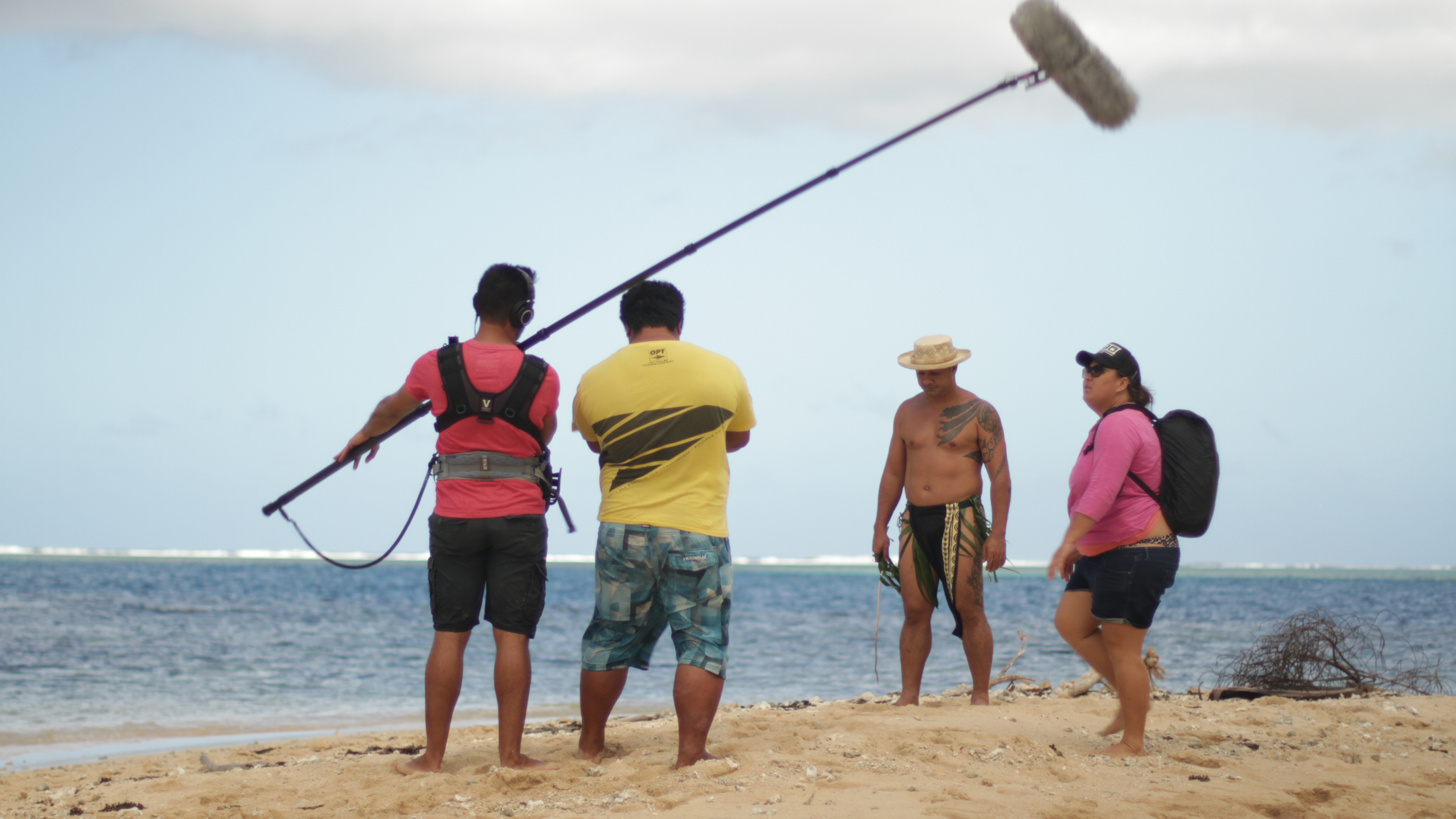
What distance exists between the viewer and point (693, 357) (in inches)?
161

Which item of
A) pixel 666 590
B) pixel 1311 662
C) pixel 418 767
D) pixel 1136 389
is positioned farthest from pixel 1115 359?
pixel 1311 662

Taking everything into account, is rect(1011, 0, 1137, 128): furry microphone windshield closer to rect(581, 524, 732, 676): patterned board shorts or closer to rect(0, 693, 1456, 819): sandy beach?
rect(581, 524, 732, 676): patterned board shorts

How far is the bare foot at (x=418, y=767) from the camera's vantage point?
4184 mm

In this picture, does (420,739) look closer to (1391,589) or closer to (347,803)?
(347,803)

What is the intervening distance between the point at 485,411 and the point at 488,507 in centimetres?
35

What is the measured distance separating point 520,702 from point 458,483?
0.85 metres

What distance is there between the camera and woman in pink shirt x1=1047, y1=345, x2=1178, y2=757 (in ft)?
14.0

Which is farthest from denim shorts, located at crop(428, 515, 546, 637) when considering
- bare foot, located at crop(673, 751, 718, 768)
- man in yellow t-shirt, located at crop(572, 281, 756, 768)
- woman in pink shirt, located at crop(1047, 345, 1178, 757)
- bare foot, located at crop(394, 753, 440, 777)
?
woman in pink shirt, located at crop(1047, 345, 1178, 757)

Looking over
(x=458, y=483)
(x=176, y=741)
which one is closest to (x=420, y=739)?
(x=176, y=741)

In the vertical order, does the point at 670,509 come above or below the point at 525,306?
below

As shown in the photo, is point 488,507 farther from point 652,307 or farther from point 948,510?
point 948,510

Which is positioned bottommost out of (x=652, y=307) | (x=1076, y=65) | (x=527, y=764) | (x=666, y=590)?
(x=527, y=764)

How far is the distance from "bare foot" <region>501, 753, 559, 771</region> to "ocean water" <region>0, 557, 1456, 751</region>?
195 inches

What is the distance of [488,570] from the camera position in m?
4.12
